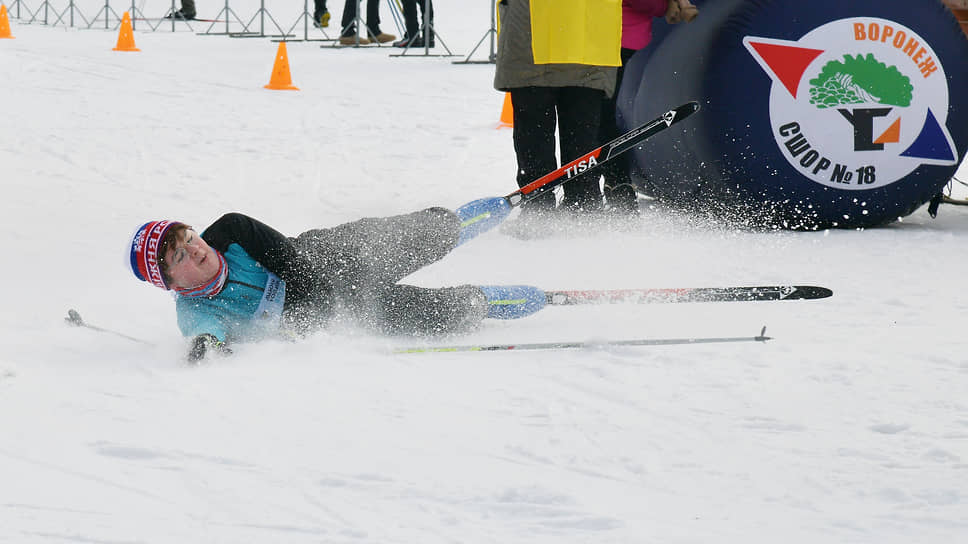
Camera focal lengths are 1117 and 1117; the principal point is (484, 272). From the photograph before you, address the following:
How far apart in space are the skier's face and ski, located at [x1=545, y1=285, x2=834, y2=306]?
4.00 feet

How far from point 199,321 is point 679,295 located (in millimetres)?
1693

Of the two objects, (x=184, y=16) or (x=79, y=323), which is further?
(x=184, y=16)

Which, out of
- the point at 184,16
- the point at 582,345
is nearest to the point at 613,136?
the point at 582,345

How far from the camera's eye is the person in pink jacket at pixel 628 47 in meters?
5.57

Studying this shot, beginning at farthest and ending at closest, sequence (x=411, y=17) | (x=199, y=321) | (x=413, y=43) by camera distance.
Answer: (x=413, y=43), (x=411, y=17), (x=199, y=321)

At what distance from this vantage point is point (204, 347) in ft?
11.0

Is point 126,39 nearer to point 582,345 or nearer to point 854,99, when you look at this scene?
point 854,99

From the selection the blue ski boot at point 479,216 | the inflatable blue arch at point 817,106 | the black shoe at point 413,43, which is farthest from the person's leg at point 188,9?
the blue ski boot at point 479,216

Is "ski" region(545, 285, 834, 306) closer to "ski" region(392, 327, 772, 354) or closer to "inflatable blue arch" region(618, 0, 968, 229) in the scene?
"ski" region(392, 327, 772, 354)

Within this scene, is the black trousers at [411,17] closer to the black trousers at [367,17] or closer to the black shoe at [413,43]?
the black shoe at [413,43]

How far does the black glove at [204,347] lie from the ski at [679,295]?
46.9 inches

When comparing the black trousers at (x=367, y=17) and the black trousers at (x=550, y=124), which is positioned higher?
the black trousers at (x=367, y=17)

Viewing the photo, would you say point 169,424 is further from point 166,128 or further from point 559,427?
point 166,128

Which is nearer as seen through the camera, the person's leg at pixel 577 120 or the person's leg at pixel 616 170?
the person's leg at pixel 577 120
